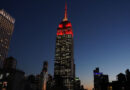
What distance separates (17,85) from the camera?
84438 mm

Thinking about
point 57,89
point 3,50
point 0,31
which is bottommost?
point 57,89

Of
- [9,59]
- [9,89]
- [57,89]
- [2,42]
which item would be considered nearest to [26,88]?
[9,89]

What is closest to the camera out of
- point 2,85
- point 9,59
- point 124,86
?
point 124,86

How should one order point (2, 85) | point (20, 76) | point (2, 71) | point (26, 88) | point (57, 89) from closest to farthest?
point (2, 85), point (2, 71), point (20, 76), point (26, 88), point (57, 89)

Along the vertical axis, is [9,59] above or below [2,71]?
above

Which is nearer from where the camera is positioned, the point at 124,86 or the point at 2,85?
the point at 124,86

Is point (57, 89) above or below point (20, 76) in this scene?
Result: below

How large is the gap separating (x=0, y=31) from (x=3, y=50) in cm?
2770

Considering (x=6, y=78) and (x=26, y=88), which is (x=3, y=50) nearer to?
(x=26, y=88)

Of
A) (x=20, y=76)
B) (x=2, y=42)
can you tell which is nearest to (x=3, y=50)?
(x=2, y=42)

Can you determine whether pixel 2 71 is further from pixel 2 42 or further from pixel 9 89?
pixel 2 42

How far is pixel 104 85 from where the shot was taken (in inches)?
3351

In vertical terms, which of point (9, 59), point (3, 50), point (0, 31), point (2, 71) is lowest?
point (2, 71)

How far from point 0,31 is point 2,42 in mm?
16413
